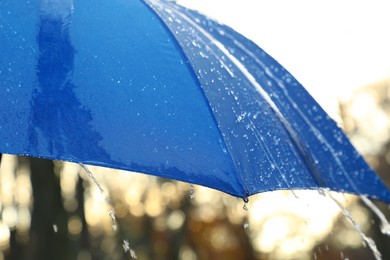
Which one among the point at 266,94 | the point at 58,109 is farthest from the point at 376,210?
the point at 58,109

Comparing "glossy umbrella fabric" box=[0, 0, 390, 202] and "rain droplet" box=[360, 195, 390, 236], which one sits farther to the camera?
"rain droplet" box=[360, 195, 390, 236]

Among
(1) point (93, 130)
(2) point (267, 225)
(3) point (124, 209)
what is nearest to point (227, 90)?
(1) point (93, 130)

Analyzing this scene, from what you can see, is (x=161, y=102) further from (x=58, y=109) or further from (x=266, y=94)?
(x=266, y=94)

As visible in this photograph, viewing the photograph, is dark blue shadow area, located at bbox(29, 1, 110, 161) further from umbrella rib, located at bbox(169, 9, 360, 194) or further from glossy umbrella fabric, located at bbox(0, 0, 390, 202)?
umbrella rib, located at bbox(169, 9, 360, 194)

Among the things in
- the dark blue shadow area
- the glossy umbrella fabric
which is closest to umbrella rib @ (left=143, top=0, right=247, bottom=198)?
the glossy umbrella fabric

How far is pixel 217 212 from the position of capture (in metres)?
27.7

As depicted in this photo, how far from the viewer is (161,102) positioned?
103 inches

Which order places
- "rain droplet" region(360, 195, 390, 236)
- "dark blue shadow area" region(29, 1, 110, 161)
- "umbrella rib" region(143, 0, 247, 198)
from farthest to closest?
1. "rain droplet" region(360, 195, 390, 236)
2. "umbrella rib" region(143, 0, 247, 198)
3. "dark blue shadow area" region(29, 1, 110, 161)

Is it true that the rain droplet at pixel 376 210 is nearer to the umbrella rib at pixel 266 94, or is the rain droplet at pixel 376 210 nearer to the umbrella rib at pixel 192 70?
the umbrella rib at pixel 266 94

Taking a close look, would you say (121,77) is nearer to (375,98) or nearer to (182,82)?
(182,82)

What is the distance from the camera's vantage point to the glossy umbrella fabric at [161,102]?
2.38m

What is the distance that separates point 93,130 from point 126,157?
145 millimetres

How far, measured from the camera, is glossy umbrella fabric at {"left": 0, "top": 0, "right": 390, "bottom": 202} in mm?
2379

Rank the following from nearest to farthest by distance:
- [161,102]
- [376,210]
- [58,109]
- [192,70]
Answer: [58,109] < [161,102] < [192,70] < [376,210]
